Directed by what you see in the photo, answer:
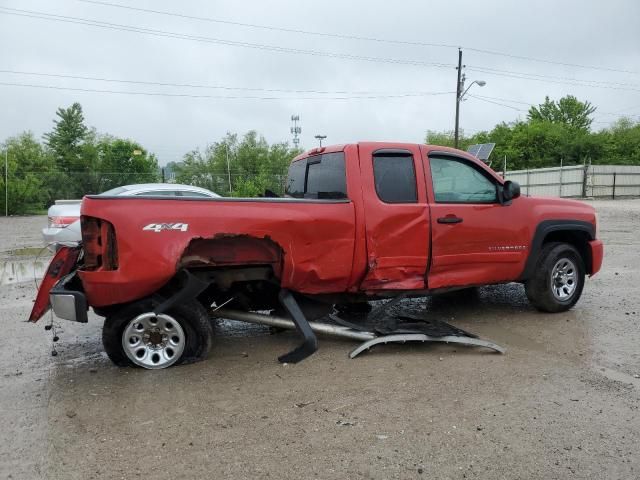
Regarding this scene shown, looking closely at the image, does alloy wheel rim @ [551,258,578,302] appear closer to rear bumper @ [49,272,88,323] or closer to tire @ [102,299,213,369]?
tire @ [102,299,213,369]

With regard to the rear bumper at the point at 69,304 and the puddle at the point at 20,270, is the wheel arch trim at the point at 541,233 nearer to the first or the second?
the rear bumper at the point at 69,304

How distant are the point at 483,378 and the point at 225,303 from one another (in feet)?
7.88

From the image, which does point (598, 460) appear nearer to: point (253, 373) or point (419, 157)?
point (253, 373)

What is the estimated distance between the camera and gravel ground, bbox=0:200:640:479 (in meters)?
3.05

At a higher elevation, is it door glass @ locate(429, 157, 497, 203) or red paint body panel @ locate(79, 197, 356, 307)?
door glass @ locate(429, 157, 497, 203)

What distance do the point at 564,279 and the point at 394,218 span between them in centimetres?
252

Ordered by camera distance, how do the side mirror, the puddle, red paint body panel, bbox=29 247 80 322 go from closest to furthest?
red paint body panel, bbox=29 247 80 322
the side mirror
the puddle

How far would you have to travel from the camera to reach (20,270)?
1016 cm

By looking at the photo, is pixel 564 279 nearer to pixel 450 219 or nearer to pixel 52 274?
pixel 450 219

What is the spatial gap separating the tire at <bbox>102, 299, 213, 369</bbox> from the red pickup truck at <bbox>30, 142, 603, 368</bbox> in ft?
0.03

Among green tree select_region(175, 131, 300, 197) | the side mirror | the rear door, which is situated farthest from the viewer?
green tree select_region(175, 131, 300, 197)

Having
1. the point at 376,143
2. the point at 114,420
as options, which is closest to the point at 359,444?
the point at 114,420

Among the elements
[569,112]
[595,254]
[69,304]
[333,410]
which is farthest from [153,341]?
[569,112]

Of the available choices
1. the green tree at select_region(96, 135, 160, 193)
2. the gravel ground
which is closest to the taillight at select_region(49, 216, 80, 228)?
the gravel ground
